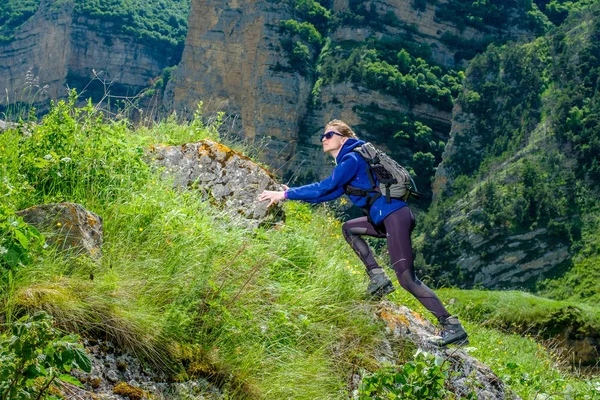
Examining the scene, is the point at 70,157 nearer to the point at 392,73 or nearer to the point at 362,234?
the point at 362,234

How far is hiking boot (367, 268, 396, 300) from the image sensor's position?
5.07 meters

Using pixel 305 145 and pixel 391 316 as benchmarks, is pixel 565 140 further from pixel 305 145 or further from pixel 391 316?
pixel 391 316

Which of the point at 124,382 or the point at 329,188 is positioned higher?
the point at 329,188

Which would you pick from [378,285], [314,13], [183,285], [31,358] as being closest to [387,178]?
[378,285]

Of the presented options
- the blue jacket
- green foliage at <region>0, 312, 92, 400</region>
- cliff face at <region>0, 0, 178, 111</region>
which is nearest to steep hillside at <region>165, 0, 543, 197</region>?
cliff face at <region>0, 0, 178, 111</region>

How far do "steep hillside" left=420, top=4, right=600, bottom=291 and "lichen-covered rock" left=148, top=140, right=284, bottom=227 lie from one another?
39881mm

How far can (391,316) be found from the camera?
494 cm

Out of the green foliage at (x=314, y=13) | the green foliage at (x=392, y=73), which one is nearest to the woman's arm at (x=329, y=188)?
the green foliage at (x=392, y=73)

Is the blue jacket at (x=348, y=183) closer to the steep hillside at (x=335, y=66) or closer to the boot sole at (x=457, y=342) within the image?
the boot sole at (x=457, y=342)

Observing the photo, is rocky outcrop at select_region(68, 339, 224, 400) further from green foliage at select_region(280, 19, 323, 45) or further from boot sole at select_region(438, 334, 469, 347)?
green foliage at select_region(280, 19, 323, 45)

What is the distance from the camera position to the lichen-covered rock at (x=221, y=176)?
5.92 meters

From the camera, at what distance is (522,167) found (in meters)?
56.9

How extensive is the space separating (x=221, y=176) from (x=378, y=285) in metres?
1.83

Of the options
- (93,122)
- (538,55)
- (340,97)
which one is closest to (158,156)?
(93,122)
